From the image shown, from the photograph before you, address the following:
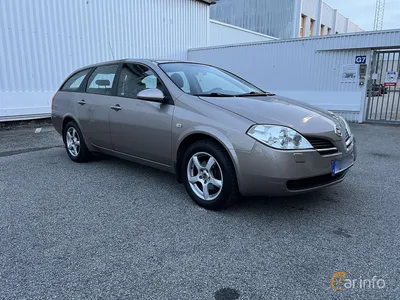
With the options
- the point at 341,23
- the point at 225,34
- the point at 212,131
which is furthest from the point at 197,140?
the point at 341,23

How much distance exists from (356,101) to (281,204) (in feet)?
24.5

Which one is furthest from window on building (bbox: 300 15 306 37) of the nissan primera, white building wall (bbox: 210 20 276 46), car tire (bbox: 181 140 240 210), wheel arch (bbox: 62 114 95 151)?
car tire (bbox: 181 140 240 210)

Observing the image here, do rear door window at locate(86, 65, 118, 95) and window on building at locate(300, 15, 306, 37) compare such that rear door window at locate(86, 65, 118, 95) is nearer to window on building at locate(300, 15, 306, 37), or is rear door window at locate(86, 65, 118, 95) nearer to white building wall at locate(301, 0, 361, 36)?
white building wall at locate(301, 0, 361, 36)

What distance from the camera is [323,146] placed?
113 inches

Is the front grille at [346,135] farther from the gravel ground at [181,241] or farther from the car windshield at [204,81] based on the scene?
the car windshield at [204,81]

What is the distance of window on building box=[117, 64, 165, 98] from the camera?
3703 mm

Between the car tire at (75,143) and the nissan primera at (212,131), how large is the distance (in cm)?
36

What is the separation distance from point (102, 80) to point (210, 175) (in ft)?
7.90

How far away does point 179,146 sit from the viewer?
331cm

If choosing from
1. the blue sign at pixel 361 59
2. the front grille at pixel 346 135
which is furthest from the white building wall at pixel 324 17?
the front grille at pixel 346 135

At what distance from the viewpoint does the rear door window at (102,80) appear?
4.27 metres

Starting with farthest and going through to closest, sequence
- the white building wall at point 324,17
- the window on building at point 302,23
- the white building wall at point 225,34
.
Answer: the window on building at point 302,23 → the white building wall at point 324,17 → the white building wall at point 225,34

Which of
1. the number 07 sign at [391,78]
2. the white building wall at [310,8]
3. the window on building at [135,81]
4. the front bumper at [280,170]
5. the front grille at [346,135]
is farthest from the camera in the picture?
the white building wall at [310,8]

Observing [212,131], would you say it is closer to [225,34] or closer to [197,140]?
[197,140]
